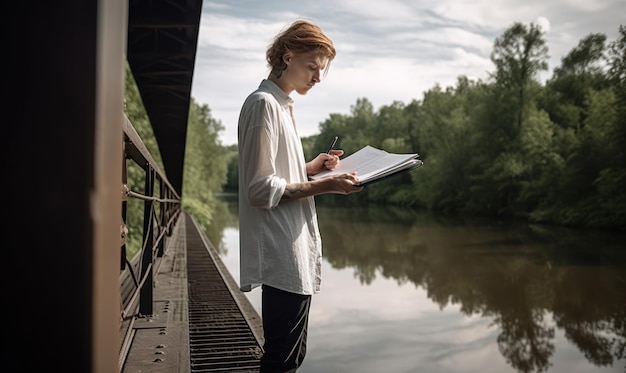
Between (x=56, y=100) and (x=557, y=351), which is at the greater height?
(x=56, y=100)

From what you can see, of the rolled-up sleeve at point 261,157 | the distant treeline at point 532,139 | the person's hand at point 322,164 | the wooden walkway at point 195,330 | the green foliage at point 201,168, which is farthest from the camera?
the green foliage at point 201,168

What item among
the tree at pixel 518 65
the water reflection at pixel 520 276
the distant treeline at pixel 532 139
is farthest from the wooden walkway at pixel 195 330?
the tree at pixel 518 65

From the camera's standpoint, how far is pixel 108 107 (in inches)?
23.5

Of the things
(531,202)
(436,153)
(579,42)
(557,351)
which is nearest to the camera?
(557,351)

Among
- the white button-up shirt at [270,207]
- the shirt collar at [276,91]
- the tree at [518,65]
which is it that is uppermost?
the tree at [518,65]

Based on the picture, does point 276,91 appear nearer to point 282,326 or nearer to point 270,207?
point 270,207

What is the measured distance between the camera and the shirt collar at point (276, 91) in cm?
155

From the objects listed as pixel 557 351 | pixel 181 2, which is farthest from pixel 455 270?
pixel 181 2

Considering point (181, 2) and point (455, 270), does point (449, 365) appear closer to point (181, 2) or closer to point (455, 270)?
point (181, 2)

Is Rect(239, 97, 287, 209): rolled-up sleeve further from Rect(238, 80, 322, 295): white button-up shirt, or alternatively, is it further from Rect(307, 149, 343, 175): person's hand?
Rect(307, 149, 343, 175): person's hand

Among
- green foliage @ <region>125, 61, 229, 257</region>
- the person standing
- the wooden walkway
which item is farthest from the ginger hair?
green foliage @ <region>125, 61, 229, 257</region>

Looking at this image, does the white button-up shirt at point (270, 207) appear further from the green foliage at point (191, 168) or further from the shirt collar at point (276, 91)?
the green foliage at point (191, 168)

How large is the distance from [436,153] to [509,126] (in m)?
7.68

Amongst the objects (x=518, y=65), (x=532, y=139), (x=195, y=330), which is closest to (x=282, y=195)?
(x=195, y=330)
